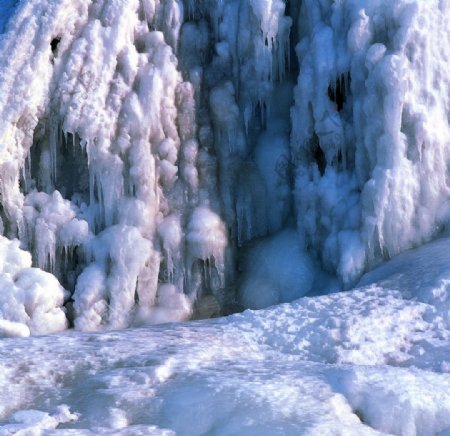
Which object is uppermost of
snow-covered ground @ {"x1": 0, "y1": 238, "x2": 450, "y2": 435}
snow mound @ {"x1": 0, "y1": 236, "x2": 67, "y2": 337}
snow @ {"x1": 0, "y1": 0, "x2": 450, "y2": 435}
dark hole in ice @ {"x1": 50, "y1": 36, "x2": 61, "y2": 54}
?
dark hole in ice @ {"x1": 50, "y1": 36, "x2": 61, "y2": 54}

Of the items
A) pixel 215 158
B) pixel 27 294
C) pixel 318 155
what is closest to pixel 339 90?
pixel 318 155

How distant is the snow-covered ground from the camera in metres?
4.39

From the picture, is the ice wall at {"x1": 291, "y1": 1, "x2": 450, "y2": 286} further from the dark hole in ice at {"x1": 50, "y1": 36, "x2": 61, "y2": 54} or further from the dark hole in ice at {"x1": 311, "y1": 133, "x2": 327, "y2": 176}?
the dark hole in ice at {"x1": 50, "y1": 36, "x2": 61, "y2": 54}

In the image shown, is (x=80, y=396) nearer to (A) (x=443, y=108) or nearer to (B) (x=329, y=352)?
(B) (x=329, y=352)

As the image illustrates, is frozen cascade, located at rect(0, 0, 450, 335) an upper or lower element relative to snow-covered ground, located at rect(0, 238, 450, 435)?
upper

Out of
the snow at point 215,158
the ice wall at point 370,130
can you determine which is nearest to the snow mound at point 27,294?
the snow at point 215,158

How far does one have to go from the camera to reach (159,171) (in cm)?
879

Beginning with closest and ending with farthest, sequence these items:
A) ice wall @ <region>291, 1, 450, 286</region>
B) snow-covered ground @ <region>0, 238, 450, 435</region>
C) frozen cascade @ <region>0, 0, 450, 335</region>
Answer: snow-covered ground @ <region>0, 238, 450, 435</region> < ice wall @ <region>291, 1, 450, 286</region> < frozen cascade @ <region>0, 0, 450, 335</region>

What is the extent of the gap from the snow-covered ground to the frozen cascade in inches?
67.5

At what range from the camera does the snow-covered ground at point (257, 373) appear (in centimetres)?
439

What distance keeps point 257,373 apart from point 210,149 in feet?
14.7

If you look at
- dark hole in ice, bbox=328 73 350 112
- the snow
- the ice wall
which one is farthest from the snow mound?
dark hole in ice, bbox=328 73 350 112

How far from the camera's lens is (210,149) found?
9.12 metres

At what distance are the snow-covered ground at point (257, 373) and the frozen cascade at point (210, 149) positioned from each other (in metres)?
1.71
